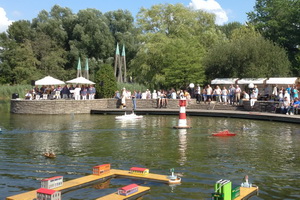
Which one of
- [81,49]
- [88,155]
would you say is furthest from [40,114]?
[81,49]

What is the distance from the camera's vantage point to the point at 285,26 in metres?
51.2

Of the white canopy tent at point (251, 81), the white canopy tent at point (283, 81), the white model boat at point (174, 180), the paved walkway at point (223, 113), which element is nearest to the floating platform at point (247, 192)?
the white model boat at point (174, 180)

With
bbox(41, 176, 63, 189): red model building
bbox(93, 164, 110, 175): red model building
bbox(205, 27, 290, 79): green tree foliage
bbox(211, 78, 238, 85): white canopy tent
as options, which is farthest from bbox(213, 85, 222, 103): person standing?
bbox(41, 176, 63, 189): red model building

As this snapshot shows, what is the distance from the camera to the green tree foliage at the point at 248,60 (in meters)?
38.8

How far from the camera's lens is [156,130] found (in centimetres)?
2050

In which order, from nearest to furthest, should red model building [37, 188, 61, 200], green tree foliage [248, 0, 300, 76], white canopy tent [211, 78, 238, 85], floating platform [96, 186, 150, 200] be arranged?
red model building [37, 188, 61, 200] → floating platform [96, 186, 150, 200] → white canopy tent [211, 78, 238, 85] → green tree foliage [248, 0, 300, 76]

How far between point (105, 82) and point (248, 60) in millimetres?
14073

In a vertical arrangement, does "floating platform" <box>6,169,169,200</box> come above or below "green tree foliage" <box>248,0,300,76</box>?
below

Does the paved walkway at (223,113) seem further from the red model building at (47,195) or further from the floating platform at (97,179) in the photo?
the red model building at (47,195)

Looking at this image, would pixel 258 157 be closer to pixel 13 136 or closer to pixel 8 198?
pixel 8 198

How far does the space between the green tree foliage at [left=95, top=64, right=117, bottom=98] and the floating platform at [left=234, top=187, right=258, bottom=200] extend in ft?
84.0

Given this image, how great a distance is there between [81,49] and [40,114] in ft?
108

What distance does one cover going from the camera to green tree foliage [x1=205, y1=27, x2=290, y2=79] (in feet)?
127

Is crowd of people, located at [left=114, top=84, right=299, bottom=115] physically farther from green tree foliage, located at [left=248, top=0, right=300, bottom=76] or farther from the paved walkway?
green tree foliage, located at [left=248, top=0, right=300, bottom=76]
